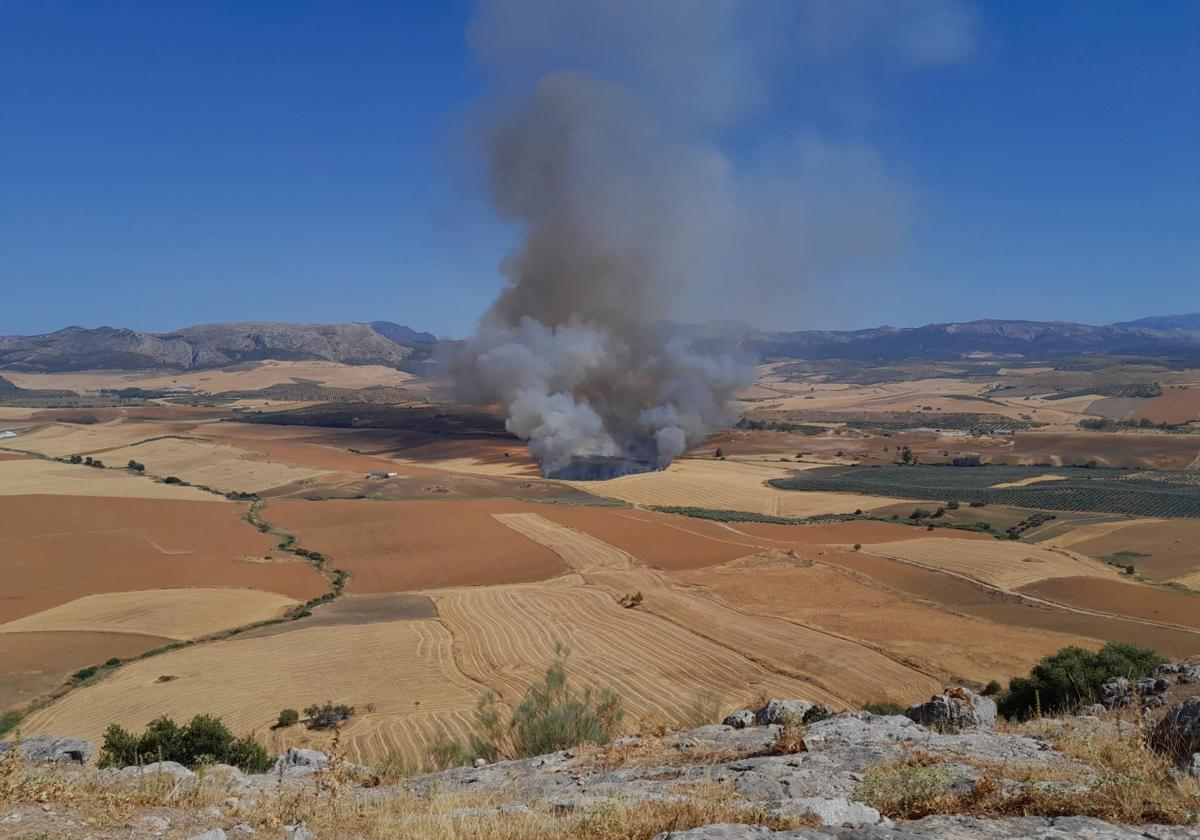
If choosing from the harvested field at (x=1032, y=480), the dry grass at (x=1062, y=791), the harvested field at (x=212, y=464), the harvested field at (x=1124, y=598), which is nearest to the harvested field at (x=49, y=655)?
the dry grass at (x=1062, y=791)

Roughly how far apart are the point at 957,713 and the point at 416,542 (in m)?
44.4

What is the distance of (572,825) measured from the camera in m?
7.21

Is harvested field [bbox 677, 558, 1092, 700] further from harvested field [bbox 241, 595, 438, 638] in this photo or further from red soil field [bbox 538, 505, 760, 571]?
harvested field [bbox 241, 595, 438, 638]

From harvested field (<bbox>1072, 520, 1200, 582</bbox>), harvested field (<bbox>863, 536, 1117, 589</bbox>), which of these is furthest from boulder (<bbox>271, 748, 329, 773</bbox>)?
harvested field (<bbox>1072, 520, 1200, 582</bbox>)

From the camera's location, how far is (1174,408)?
14862 cm

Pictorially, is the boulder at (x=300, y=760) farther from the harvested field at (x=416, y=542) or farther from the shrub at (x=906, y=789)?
the harvested field at (x=416, y=542)

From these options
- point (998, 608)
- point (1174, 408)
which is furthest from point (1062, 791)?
point (1174, 408)

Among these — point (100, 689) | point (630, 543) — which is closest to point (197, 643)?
point (100, 689)

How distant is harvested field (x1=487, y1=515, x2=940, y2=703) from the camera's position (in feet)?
90.5

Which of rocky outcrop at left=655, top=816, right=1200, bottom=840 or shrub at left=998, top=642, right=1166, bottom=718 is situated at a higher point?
rocky outcrop at left=655, top=816, right=1200, bottom=840

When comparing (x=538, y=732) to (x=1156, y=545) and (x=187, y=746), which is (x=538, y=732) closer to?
(x=187, y=746)

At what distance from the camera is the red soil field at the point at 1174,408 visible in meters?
139

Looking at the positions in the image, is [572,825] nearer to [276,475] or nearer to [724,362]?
[276,475]

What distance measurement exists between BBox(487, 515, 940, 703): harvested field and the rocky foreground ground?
1519cm
